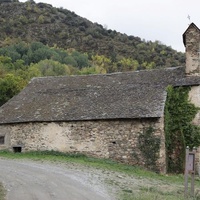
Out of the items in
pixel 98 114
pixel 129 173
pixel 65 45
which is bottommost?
pixel 129 173

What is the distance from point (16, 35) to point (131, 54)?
26.0 m

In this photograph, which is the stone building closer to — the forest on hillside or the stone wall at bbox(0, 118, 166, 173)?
the stone wall at bbox(0, 118, 166, 173)

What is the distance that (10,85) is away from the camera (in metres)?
41.4

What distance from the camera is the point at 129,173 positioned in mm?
19250

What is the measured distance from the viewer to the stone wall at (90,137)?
22.1 metres

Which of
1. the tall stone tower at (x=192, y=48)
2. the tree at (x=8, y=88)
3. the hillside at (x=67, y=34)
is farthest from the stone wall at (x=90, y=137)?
the hillside at (x=67, y=34)

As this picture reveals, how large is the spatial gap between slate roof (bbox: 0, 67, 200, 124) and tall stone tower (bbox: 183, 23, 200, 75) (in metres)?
0.78

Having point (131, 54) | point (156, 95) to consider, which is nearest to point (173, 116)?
point (156, 95)

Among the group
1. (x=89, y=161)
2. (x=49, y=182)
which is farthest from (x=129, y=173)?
(x=49, y=182)

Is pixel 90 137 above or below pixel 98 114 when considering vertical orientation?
below

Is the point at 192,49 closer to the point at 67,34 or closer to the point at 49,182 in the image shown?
the point at 49,182

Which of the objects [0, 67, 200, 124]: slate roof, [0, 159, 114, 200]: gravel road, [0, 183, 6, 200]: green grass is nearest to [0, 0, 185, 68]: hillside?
[0, 67, 200, 124]: slate roof

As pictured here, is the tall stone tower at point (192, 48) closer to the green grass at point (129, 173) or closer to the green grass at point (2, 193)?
the green grass at point (129, 173)

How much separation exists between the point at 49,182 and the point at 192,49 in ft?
45.8
